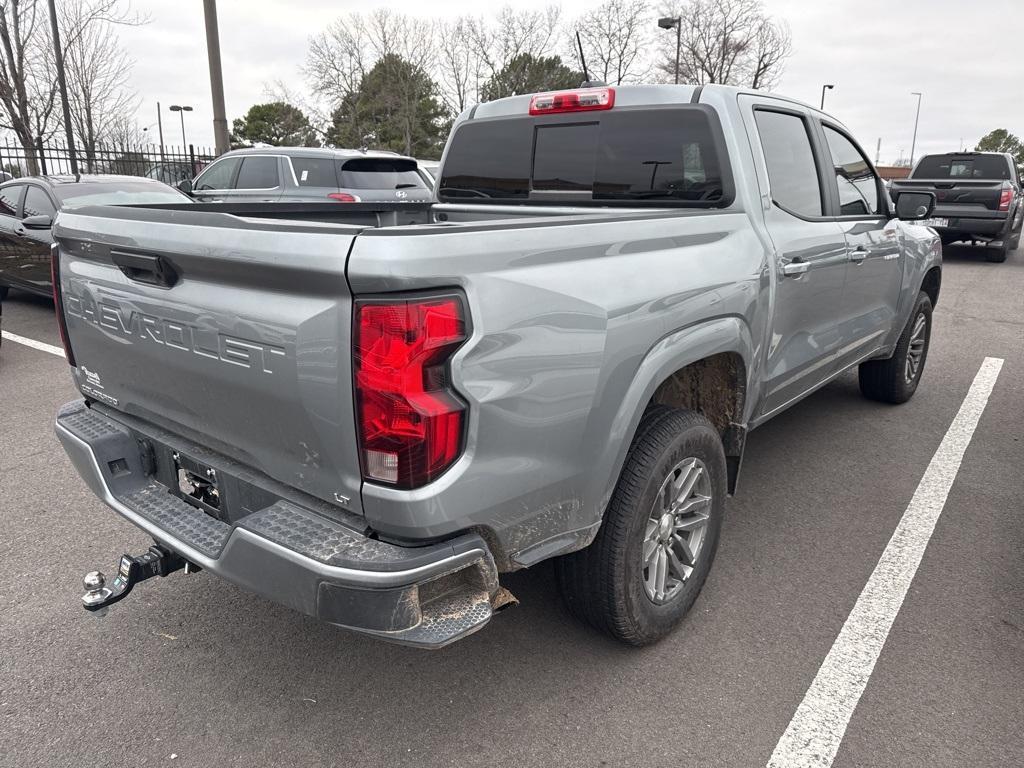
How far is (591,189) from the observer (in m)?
3.55

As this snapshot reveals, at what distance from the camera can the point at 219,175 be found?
11344mm

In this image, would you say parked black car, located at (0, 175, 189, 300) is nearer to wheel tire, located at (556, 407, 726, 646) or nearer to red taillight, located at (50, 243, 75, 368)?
red taillight, located at (50, 243, 75, 368)

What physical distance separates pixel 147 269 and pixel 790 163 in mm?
2735

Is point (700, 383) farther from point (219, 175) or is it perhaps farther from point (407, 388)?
point (219, 175)

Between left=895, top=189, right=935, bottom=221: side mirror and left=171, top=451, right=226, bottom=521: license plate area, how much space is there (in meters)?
3.98

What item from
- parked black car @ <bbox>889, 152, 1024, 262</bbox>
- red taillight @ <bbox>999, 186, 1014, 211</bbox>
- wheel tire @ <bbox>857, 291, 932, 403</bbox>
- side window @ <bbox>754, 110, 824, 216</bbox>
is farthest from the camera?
parked black car @ <bbox>889, 152, 1024, 262</bbox>

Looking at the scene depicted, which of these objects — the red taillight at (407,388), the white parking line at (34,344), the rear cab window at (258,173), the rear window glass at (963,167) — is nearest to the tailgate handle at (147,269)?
the red taillight at (407,388)

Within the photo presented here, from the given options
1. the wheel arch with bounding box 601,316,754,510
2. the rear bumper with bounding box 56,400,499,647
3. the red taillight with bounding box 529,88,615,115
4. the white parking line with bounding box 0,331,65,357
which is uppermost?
the red taillight with bounding box 529,88,615,115

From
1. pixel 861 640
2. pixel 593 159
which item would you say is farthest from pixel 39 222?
pixel 861 640

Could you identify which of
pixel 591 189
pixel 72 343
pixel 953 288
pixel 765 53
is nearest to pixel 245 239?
pixel 72 343

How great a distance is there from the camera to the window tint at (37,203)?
332 inches

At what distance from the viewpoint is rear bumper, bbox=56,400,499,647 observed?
190cm

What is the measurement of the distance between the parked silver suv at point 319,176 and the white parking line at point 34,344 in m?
3.16

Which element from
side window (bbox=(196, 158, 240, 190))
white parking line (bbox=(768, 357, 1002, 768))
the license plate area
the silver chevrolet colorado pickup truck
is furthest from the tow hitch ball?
side window (bbox=(196, 158, 240, 190))
